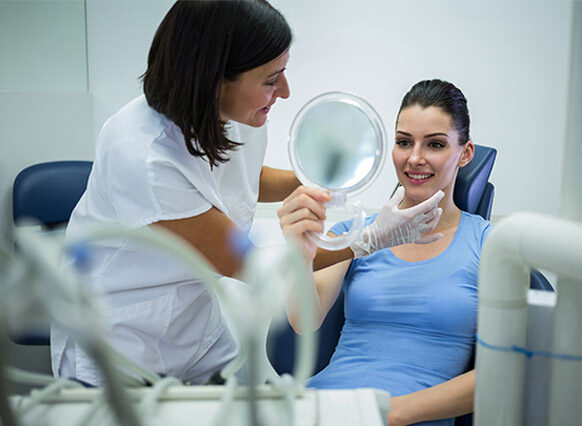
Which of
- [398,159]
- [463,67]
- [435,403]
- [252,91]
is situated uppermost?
[463,67]

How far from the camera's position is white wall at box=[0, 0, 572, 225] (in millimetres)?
2721

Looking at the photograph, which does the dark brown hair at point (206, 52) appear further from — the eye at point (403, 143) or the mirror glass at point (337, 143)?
the eye at point (403, 143)

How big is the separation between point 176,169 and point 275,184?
1.84 ft

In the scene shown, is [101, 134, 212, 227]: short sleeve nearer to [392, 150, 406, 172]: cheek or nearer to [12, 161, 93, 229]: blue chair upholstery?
[392, 150, 406, 172]: cheek

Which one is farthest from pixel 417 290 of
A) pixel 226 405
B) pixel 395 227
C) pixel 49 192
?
pixel 49 192

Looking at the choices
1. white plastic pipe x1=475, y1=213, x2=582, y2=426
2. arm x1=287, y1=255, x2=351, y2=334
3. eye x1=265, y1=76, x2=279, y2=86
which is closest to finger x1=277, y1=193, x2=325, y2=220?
eye x1=265, y1=76, x2=279, y2=86

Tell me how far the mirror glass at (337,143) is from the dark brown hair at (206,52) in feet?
0.49

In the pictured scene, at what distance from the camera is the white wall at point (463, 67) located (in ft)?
8.93

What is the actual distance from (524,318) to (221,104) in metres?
0.77

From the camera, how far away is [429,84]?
4.96 ft

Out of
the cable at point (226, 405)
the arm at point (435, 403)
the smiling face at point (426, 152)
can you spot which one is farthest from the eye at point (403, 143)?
the cable at point (226, 405)

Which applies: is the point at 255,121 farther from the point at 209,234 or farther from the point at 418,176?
the point at 418,176

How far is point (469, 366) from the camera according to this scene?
1.30 metres

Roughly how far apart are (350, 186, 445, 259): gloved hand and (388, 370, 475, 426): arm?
0.34m
